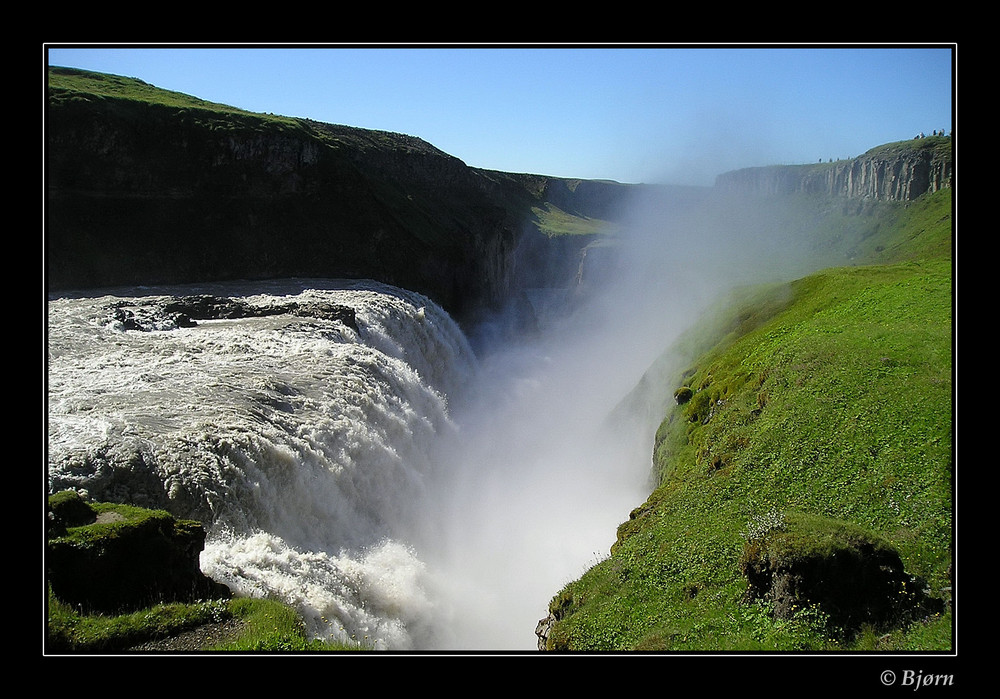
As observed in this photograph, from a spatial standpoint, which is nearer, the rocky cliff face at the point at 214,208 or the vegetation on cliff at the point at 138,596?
the vegetation on cliff at the point at 138,596

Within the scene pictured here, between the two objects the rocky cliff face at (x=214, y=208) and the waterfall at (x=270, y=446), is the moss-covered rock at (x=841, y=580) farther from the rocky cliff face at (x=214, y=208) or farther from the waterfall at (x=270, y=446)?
the rocky cliff face at (x=214, y=208)

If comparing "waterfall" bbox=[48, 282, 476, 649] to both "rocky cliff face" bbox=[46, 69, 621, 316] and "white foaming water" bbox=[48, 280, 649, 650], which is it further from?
"rocky cliff face" bbox=[46, 69, 621, 316]

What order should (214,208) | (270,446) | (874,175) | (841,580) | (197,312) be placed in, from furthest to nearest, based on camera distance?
1. (874,175)
2. (214,208)
3. (197,312)
4. (270,446)
5. (841,580)

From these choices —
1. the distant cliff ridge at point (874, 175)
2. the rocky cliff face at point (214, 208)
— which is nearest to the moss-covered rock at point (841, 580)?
the rocky cliff face at point (214, 208)

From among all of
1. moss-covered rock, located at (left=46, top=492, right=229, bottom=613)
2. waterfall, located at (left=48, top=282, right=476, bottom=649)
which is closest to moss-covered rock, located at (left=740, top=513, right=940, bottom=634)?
waterfall, located at (left=48, top=282, right=476, bottom=649)

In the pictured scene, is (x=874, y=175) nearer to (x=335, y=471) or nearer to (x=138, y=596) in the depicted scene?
(x=335, y=471)

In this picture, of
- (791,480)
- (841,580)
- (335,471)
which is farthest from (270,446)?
(841,580)

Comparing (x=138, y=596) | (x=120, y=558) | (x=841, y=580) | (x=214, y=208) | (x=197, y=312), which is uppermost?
(x=214, y=208)
